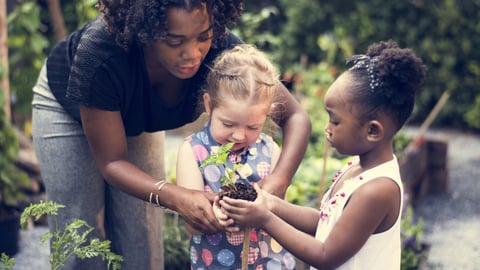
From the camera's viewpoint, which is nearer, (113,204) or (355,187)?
(355,187)

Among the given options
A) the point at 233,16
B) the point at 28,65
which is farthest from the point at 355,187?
the point at 28,65

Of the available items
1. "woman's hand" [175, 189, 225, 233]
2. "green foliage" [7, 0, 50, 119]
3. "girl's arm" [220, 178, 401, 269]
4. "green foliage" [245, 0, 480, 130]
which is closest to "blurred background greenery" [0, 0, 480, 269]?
"green foliage" [245, 0, 480, 130]

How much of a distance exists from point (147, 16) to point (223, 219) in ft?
2.26

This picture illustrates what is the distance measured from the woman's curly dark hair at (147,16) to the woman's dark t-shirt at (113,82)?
0.08 m

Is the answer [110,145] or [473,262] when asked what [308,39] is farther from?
[110,145]

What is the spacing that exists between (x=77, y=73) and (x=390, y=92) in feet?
3.51

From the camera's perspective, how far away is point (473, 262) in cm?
460

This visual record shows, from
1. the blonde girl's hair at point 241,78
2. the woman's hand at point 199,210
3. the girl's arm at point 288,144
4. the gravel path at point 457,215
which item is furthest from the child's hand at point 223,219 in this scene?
the gravel path at point 457,215

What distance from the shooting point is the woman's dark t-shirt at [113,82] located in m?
2.64

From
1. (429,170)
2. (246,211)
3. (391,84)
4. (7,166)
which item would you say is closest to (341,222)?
(246,211)

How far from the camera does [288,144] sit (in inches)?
113

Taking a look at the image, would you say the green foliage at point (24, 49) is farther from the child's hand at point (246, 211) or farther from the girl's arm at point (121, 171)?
the child's hand at point (246, 211)

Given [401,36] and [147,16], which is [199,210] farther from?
[401,36]

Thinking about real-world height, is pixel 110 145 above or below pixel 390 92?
below
